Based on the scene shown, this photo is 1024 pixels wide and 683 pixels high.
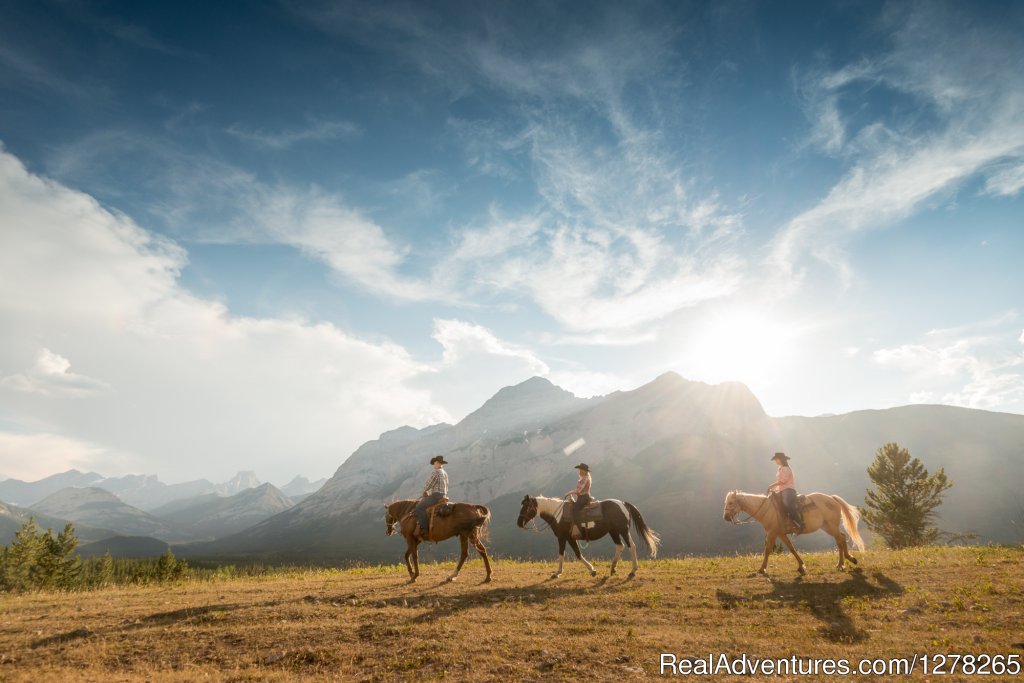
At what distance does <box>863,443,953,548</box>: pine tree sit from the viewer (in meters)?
38.5

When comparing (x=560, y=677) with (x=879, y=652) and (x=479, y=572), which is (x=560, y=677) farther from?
(x=479, y=572)

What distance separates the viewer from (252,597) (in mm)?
14508

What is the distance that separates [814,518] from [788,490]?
1.13 meters

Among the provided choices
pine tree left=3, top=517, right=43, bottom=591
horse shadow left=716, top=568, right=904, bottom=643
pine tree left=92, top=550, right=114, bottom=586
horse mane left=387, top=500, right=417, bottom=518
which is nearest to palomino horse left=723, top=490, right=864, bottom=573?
horse shadow left=716, top=568, right=904, bottom=643

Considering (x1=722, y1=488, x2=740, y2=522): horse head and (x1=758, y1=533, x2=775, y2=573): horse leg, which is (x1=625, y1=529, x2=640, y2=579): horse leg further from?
(x1=758, y1=533, x2=775, y2=573): horse leg

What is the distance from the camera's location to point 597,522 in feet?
57.3

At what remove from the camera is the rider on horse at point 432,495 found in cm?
1684

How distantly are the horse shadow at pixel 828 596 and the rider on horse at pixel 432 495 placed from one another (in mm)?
9217

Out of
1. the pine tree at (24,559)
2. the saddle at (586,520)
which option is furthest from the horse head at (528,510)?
the pine tree at (24,559)

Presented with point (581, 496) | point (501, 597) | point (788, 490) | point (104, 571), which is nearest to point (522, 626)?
point (501, 597)

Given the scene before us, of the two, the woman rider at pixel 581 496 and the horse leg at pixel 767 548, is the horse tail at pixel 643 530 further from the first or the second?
the horse leg at pixel 767 548

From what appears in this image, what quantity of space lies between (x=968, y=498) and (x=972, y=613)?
7880 inches

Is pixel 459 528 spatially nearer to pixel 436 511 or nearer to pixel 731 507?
pixel 436 511

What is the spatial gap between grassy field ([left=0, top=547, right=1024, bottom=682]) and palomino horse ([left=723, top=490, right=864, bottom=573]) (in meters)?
0.87
